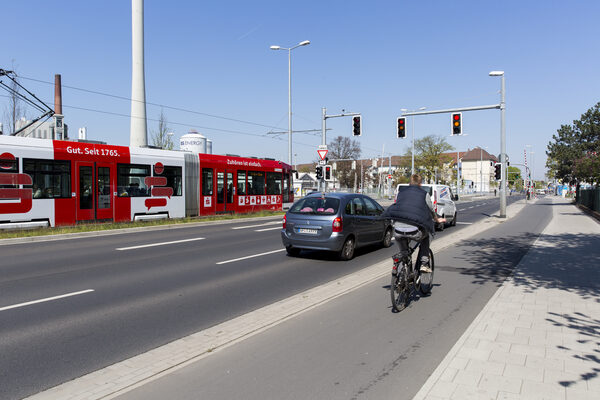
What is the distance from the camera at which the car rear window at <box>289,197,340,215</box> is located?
9.95 metres

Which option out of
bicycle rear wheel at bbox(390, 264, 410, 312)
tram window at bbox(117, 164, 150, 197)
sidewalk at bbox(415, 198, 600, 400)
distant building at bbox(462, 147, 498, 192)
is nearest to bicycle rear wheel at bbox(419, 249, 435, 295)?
bicycle rear wheel at bbox(390, 264, 410, 312)

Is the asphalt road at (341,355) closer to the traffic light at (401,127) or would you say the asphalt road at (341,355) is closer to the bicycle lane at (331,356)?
the bicycle lane at (331,356)

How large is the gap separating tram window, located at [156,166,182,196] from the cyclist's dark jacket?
1491 centimetres

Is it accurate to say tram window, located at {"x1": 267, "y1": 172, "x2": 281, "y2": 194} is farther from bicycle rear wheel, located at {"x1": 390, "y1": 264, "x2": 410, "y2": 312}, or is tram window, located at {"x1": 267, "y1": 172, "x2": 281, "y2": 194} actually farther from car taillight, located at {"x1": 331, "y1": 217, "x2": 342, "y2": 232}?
bicycle rear wheel, located at {"x1": 390, "y1": 264, "x2": 410, "y2": 312}

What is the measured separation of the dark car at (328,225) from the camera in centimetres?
971

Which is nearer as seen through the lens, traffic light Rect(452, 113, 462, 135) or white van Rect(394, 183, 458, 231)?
white van Rect(394, 183, 458, 231)

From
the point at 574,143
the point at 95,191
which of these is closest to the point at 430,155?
the point at 574,143

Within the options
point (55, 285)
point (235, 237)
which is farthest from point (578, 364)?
point (235, 237)

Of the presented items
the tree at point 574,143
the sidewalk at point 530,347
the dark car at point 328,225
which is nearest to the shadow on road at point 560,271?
the sidewalk at point 530,347

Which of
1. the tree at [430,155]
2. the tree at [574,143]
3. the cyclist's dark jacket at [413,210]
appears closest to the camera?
the cyclist's dark jacket at [413,210]

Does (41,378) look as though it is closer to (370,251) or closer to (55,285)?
(55,285)

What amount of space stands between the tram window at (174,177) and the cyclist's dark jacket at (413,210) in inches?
587

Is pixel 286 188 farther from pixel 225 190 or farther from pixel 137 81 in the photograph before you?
pixel 137 81

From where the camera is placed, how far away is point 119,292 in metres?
6.79
